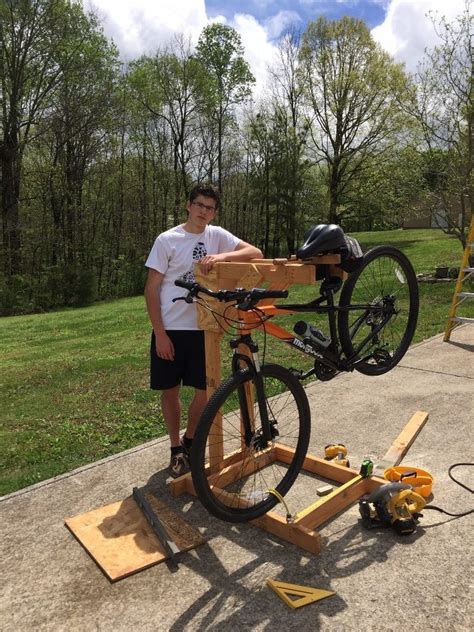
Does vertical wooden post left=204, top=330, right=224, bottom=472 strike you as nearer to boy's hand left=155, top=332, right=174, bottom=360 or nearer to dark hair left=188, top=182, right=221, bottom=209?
boy's hand left=155, top=332, right=174, bottom=360

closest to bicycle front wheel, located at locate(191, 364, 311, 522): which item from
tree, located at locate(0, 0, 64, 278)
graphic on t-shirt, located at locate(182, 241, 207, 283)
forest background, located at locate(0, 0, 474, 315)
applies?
graphic on t-shirt, located at locate(182, 241, 207, 283)

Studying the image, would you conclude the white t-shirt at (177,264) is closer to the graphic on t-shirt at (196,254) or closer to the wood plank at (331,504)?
the graphic on t-shirt at (196,254)

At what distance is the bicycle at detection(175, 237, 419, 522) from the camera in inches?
103

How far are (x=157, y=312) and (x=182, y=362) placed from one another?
1.37ft

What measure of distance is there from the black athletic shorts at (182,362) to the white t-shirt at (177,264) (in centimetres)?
9

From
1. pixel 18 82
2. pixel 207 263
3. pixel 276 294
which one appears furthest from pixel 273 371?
pixel 18 82

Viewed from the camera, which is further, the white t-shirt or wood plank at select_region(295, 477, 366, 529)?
the white t-shirt

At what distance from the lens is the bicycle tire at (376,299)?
10.7 ft

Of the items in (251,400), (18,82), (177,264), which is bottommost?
(251,400)

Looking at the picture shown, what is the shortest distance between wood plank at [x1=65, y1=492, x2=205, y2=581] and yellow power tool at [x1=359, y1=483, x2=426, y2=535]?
948 mm

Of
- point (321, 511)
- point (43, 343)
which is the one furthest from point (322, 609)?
point (43, 343)

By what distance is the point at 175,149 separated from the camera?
81.8 feet

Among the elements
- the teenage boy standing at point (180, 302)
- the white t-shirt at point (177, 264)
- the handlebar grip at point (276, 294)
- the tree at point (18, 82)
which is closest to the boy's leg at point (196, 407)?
the teenage boy standing at point (180, 302)

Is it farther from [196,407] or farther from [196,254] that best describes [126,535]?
[196,254]
